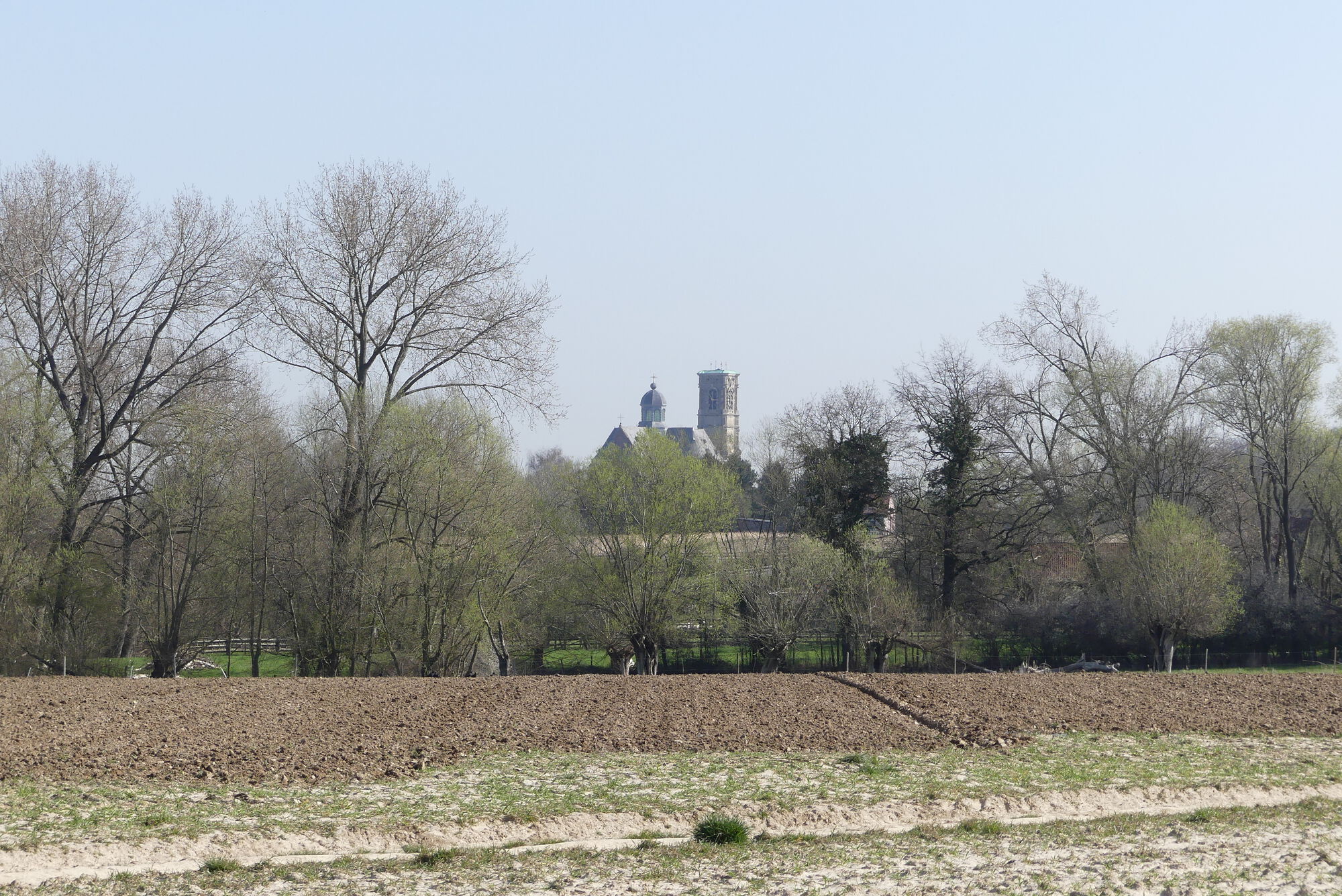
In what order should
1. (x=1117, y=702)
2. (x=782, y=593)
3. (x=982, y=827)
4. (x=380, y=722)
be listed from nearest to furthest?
(x=982, y=827) < (x=380, y=722) < (x=1117, y=702) < (x=782, y=593)

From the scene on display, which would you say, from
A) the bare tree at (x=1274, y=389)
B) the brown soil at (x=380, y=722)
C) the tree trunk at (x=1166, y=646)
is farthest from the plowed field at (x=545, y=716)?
the bare tree at (x=1274, y=389)

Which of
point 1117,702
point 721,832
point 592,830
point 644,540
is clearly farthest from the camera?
point 644,540

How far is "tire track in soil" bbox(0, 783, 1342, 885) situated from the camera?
955cm

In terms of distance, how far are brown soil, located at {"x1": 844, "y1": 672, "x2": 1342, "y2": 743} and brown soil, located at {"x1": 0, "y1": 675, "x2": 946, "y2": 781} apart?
96cm

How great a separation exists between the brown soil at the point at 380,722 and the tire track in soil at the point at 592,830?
2.82 m

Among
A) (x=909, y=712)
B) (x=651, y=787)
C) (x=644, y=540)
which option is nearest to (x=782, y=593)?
(x=644, y=540)

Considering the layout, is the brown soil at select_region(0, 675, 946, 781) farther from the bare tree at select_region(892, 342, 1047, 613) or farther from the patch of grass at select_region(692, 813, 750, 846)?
the bare tree at select_region(892, 342, 1047, 613)

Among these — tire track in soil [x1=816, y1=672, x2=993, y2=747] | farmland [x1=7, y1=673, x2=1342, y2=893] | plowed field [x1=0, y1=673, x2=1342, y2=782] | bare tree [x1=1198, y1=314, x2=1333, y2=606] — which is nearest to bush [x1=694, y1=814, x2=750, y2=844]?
farmland [x1=7, y1=673, x2=1342, y2=893]

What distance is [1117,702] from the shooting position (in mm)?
20234

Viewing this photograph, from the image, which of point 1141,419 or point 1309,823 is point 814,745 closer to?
point 1309,823

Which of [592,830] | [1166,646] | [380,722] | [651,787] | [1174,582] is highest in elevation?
[1174,582]

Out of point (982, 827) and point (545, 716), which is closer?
point (982, 827)

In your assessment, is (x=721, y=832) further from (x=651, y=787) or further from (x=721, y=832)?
(x=651, y=787)

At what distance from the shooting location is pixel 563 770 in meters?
14.1
